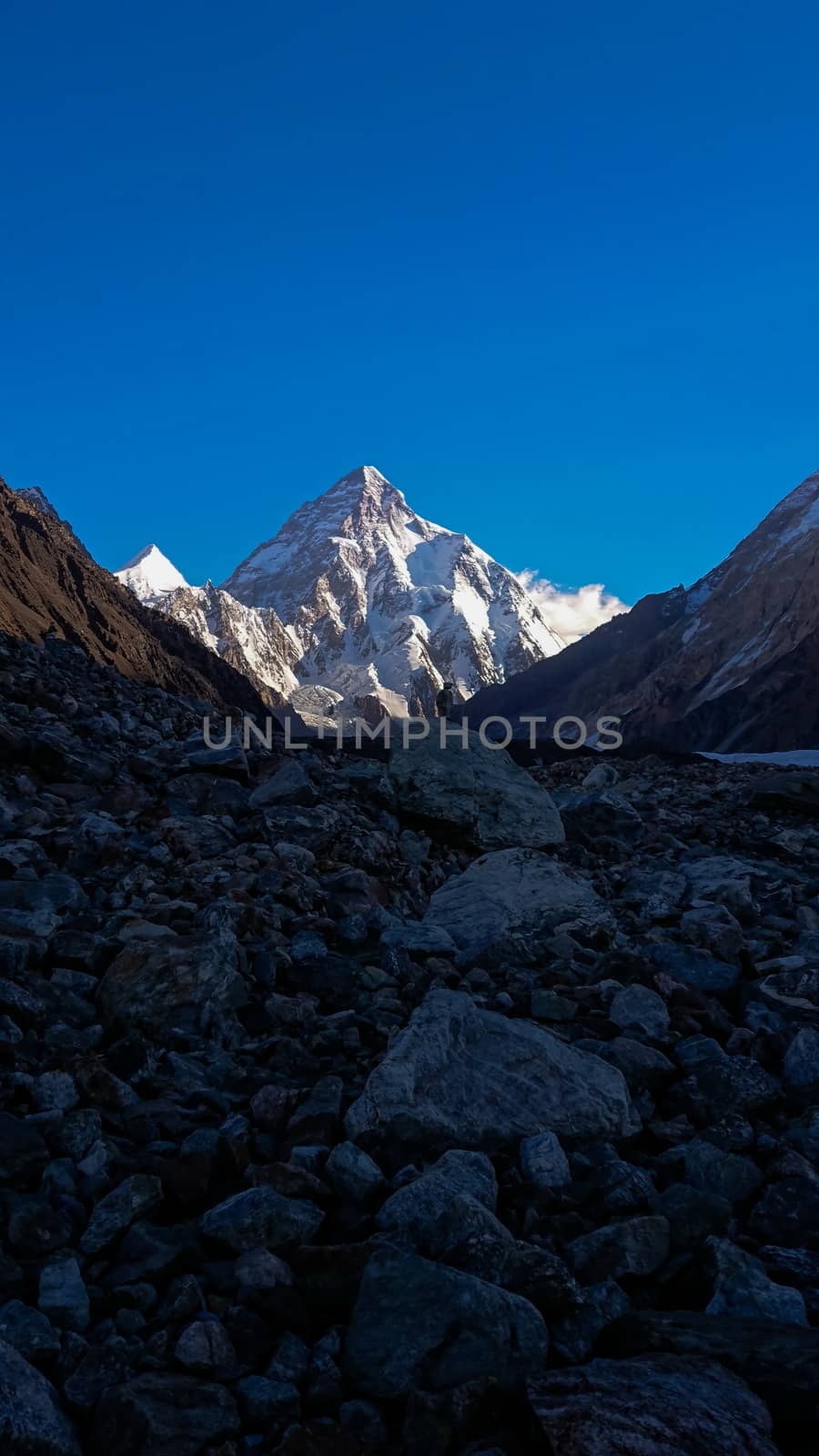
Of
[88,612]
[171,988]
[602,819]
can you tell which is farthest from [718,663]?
[171,988]

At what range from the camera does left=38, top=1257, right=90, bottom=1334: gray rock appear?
226 cm

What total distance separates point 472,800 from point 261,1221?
234 inches

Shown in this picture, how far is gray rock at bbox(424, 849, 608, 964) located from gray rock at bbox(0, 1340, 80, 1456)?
336cm

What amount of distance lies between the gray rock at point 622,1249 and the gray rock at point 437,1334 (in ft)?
1.29

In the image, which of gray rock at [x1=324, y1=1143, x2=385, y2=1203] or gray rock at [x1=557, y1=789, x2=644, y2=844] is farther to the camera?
gray rock at [x1=557, y1=789, x2=644, y2=844]

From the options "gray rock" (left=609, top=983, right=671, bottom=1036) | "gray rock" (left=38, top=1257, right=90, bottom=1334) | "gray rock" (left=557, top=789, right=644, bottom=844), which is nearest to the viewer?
"gray rock" (left=38, top=1257, right=90, bottom=1334)

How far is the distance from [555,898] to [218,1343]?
403cm

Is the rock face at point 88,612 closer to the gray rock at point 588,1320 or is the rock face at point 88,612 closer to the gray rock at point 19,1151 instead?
the gray rock at point 19,1151

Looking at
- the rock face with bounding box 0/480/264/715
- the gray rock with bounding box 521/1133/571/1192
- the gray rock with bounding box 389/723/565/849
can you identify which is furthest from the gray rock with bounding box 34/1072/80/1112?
the rock face with bounding box 0/480/264/715

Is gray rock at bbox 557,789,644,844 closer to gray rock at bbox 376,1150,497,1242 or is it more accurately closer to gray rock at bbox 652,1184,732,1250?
gray rock at bbox 652,1184,732,1250

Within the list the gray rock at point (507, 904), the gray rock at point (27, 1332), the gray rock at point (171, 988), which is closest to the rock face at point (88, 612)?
the gray rock at point (507, 904)

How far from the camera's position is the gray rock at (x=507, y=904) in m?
5.46

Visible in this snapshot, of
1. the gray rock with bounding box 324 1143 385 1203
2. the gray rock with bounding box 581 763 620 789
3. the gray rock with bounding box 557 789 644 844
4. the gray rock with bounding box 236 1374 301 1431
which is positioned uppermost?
the gray rock with bounding box 581 763 620 789

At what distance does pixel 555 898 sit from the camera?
5.93 metres
